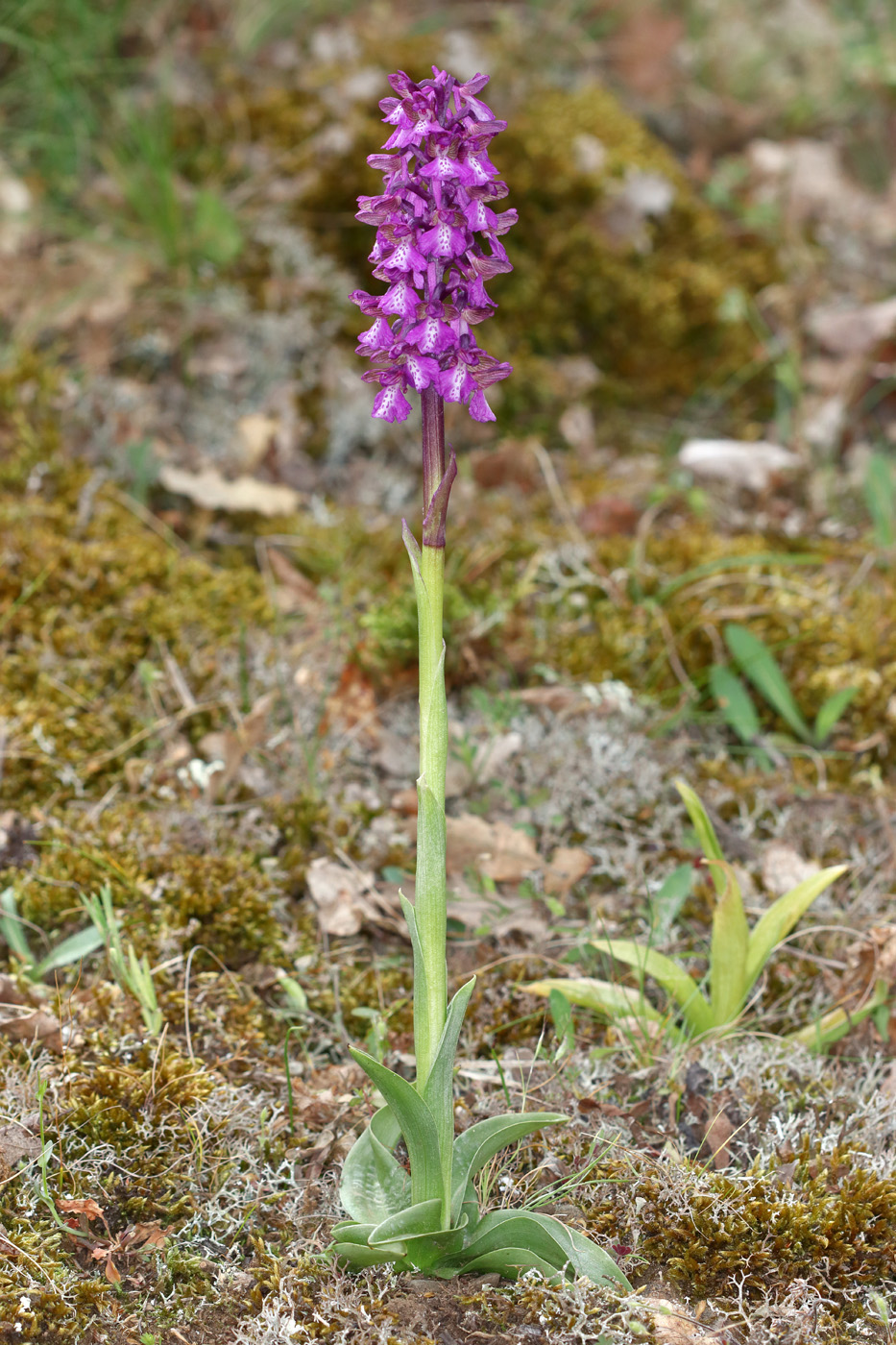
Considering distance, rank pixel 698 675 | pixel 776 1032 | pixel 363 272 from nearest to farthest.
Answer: pixel 776 1032, pixel 698 675, pixel 363 272

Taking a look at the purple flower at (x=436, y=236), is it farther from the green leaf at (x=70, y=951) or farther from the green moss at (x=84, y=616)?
the green moss at (x=84, y=616)

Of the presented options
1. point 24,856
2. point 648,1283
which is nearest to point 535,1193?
point 648,1283

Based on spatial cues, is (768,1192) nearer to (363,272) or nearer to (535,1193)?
(535,1193)

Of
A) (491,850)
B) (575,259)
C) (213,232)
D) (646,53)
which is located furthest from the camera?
(646,53)

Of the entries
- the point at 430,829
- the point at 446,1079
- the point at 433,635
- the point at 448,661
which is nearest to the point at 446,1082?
the point at 446,1079

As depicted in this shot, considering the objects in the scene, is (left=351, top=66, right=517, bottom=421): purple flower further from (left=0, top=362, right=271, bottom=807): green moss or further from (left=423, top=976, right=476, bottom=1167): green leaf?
(left=0, top=362, right=271, bottom=807): green moss

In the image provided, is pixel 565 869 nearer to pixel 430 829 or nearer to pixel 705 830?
pixel 705 830
